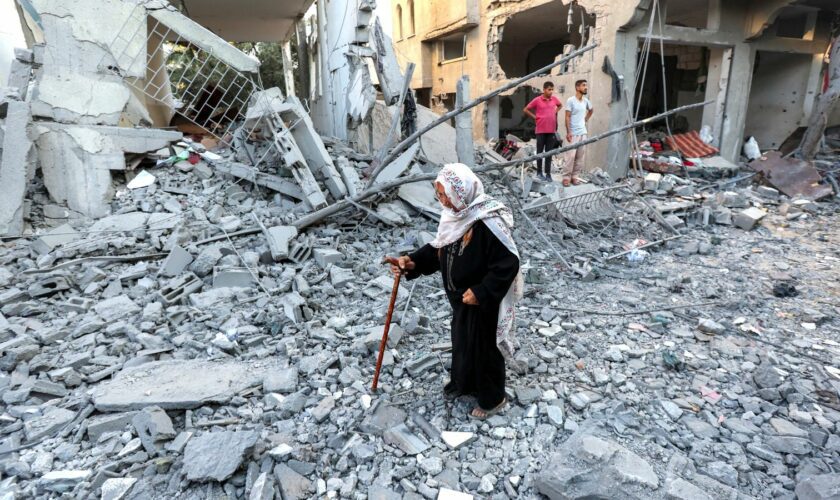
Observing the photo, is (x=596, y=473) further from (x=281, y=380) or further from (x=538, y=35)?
(x=538, y=35)

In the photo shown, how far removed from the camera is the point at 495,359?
284 cm

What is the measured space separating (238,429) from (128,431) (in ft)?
2.08

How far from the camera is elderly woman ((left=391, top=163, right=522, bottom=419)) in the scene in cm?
257

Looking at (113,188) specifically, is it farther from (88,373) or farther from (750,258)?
(750,258)

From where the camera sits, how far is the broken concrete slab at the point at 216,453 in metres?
2.34

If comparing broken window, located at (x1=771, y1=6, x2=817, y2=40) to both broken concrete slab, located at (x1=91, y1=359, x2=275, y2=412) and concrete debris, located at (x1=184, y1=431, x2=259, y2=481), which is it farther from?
concrete debris, located at (x1=184, y1=431, x2=259, y2=481)

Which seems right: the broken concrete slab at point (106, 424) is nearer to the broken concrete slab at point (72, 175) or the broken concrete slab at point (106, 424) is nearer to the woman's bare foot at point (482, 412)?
the woman's bare foot at point (482, 412)

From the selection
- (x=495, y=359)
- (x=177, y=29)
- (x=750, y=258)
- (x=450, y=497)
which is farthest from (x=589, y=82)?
(x=450, y=497)

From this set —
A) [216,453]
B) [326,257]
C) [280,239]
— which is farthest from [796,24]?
[216,453]

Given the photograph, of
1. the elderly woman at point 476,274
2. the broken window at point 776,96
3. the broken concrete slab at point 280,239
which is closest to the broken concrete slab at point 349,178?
the broken concrete slab at point 280,239

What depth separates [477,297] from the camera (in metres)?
2.53

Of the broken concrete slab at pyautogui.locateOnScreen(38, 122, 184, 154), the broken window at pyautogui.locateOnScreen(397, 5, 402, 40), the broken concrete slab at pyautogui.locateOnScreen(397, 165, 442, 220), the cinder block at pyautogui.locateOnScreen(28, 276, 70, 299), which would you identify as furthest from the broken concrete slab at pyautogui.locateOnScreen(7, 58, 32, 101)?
the broken window at pyautogui.locateOnScreen(397, 5, 402, 40)

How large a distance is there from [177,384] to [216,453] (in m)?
0.94

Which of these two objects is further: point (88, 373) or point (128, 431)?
point (88, 373)
